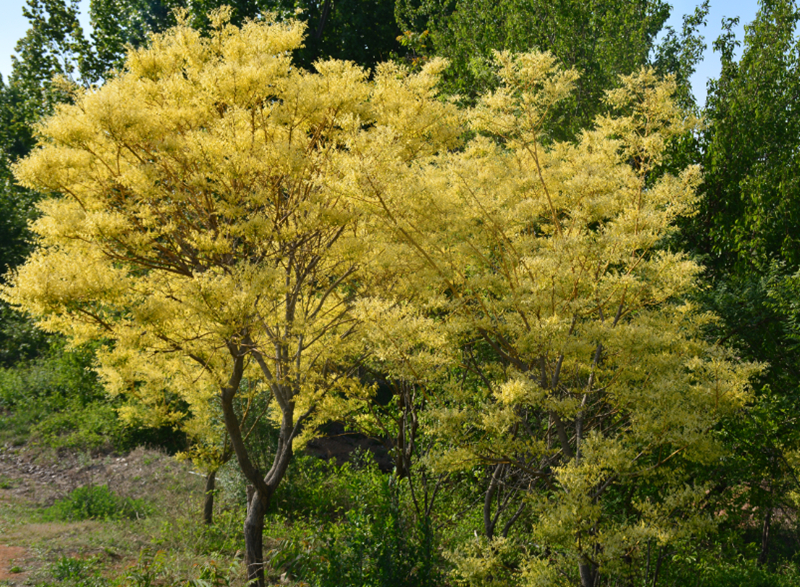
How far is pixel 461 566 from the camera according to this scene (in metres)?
4.10

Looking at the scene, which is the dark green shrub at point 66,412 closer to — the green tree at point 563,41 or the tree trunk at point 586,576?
the tree trunk at point 586,576

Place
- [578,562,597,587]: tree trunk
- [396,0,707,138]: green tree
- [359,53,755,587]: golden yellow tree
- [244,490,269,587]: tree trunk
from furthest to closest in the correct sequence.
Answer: [396,0,707,138]: green tree < [244,490,269,587]: tree trunk < [578,562,597,587]: tree trunk < [359,53,755,587]: golden yellow tree

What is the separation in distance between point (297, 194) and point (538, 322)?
103 inches

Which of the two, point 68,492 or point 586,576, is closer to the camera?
point 586,576

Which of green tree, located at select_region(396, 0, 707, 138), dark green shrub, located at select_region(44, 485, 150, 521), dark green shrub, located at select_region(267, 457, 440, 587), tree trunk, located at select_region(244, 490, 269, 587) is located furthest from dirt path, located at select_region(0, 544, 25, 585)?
green tree, located at select_region(396, 0, 707, 138)

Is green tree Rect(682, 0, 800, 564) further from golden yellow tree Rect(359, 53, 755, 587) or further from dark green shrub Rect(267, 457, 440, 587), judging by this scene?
dark green shrub Rect(267, 457, 440, 587)

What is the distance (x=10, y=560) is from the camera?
559cm

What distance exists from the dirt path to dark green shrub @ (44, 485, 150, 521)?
1438 mm

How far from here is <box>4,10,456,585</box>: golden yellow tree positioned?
441 centimetres

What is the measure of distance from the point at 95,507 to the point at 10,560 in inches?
80.1

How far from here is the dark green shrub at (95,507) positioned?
24.3 feet

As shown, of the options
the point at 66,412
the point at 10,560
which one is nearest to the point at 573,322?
the point at 10,560

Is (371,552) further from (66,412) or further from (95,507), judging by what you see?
(66,412)

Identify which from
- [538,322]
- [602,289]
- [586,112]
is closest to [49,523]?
[538,322]
